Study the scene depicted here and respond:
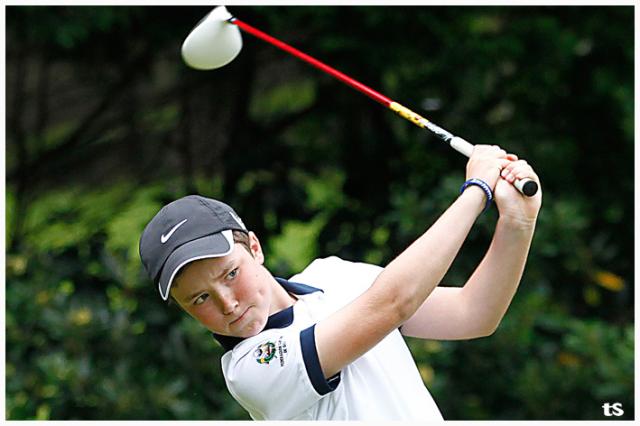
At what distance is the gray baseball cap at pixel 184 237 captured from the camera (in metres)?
1.97

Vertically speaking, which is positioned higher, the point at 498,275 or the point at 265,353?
the point at 498,275

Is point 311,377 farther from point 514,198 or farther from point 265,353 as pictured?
point 514,198

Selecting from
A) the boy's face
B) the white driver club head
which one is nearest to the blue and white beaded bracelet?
the boy's face

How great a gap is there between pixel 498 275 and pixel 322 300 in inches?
13.9

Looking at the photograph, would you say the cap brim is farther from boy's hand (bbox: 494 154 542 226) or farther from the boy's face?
boy's hand (bbox: 494 154 542 226)

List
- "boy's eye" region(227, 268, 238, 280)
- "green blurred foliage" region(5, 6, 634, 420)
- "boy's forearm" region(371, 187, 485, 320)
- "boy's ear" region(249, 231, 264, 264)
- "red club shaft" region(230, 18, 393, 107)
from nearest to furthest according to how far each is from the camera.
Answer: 1. "boy's forearm" region(371, 187, 485, 320)
2. "boy's eye" region(227, 268, 238, 280)
3. "boy's ear" region(249, 231, 264, 264)
4. "red club shaft" region(230, 18, 393, 107)
5. "green blurred foliage" region(5, 6, 634, 420)

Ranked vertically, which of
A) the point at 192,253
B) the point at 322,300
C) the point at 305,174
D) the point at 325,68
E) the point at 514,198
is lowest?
the point at 305,174

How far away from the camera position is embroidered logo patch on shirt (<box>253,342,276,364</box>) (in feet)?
6.57

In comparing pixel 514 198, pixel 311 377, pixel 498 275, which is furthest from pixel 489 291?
pixel 311 377

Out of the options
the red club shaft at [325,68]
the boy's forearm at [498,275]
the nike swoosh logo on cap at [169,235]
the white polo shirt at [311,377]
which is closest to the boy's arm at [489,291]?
the boy's forearm at [498,275]

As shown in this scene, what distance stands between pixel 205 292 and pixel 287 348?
0.59ft

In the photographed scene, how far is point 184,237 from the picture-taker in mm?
1995

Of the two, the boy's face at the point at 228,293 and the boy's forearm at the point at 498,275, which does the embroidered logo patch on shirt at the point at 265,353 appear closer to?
the boy's face at the point at 228,293

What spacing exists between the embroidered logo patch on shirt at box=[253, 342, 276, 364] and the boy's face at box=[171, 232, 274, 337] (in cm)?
4
